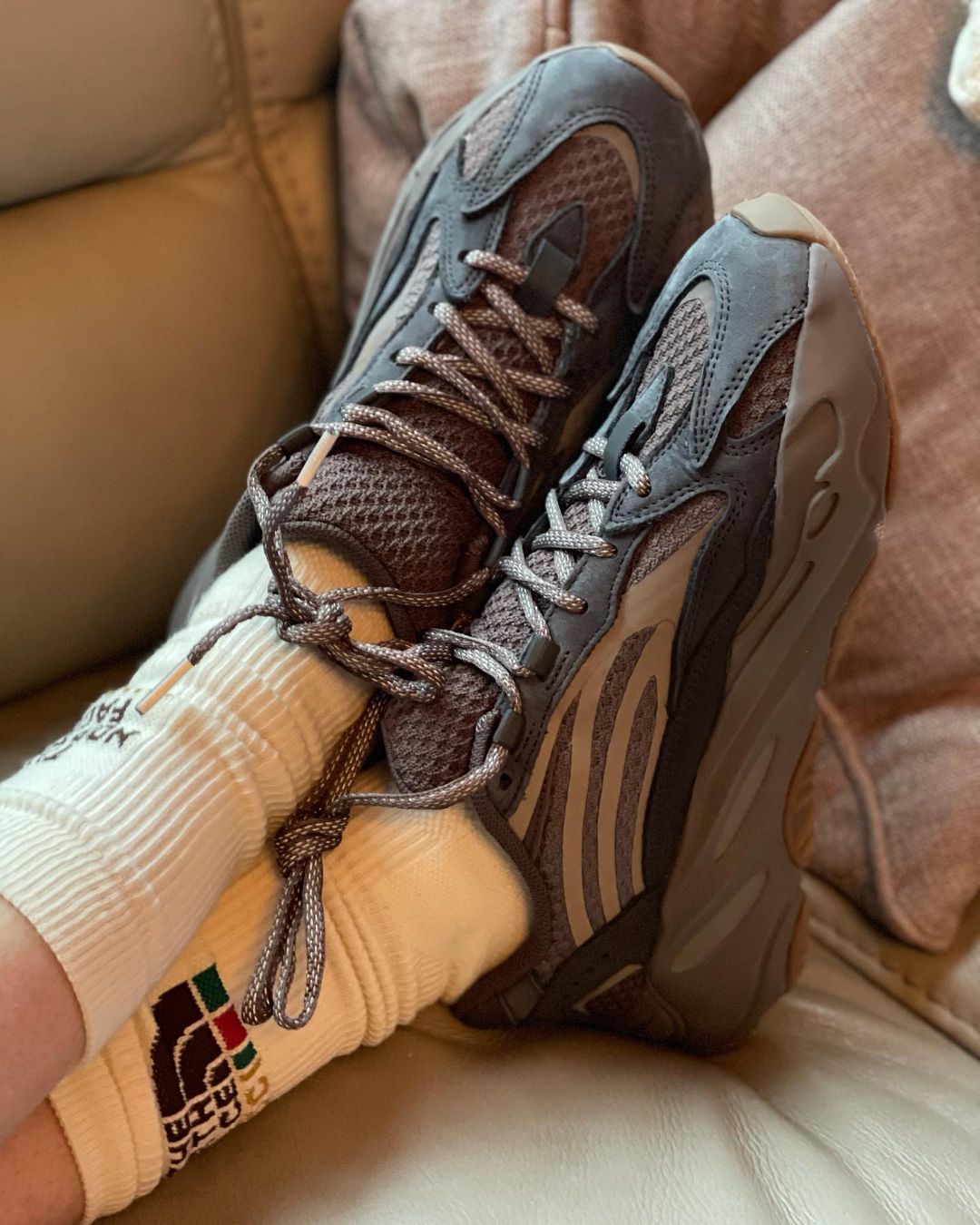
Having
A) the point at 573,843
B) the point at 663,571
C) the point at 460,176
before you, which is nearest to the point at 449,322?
the point at 460,176

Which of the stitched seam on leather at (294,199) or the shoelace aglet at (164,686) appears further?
the stitched seam on leather at (294,199)

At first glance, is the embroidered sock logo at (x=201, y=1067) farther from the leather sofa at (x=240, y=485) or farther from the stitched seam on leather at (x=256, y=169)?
the stitched seam on leather at (x=256, y=169)

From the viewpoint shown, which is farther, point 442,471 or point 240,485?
point 240,485

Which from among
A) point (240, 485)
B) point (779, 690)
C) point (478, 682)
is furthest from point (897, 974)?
point (240, 485)

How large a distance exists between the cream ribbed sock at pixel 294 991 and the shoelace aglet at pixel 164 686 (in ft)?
0.35

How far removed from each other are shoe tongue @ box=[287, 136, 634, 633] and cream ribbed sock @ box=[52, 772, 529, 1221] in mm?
133

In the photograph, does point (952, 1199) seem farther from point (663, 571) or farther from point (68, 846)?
point (68, 846)

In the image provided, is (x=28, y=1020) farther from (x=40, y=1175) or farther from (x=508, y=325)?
(x=508, y=325)

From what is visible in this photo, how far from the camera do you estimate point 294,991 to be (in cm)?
55

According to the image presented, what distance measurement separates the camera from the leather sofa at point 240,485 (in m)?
0.54

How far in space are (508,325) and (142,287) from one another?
0.26 meters

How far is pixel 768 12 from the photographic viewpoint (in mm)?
737

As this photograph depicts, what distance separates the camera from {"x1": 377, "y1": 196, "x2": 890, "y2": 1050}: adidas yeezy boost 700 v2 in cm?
54

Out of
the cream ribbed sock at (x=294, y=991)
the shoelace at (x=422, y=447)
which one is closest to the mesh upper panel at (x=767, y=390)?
the shoelace at (x=422, y=447)
